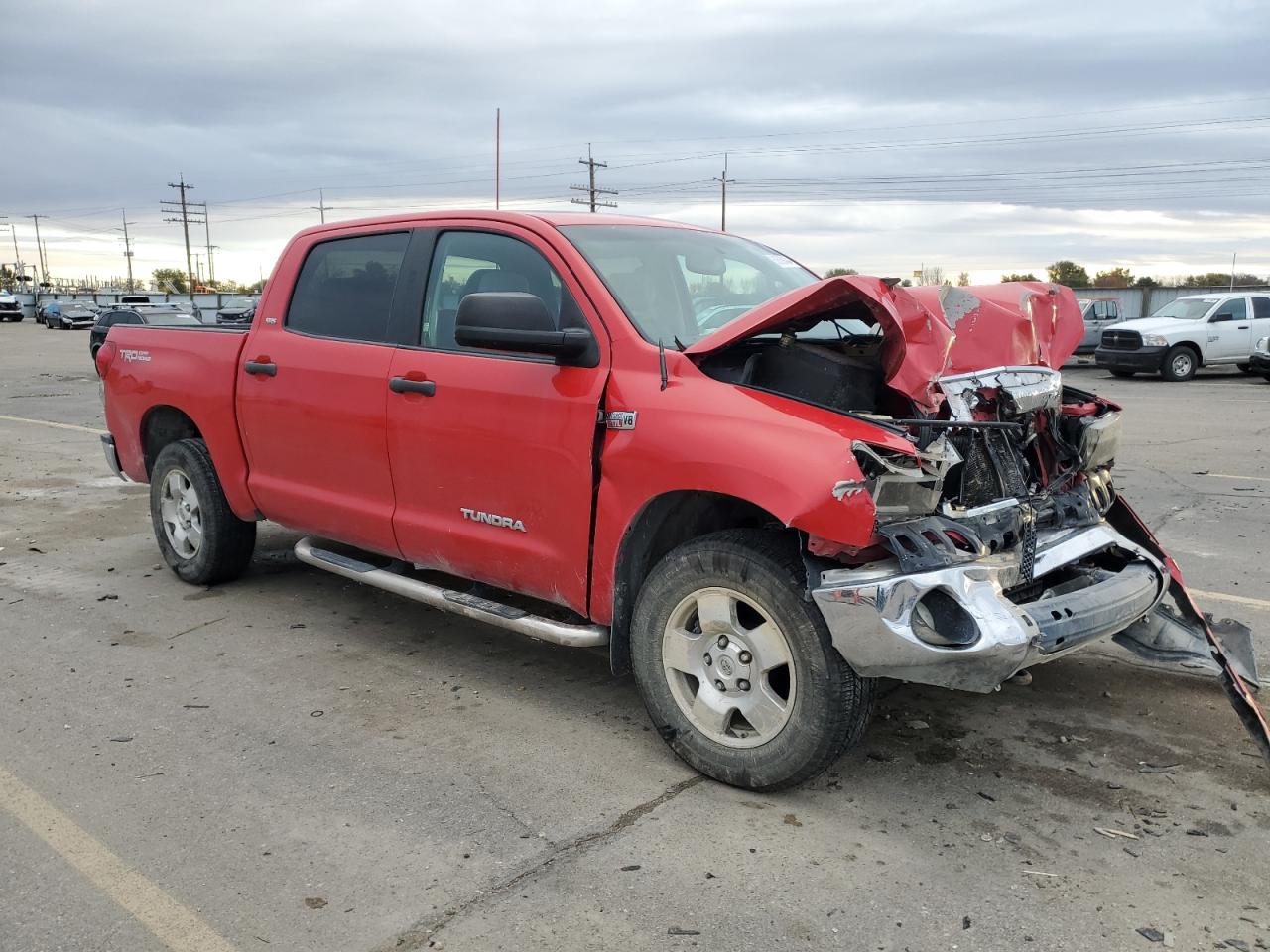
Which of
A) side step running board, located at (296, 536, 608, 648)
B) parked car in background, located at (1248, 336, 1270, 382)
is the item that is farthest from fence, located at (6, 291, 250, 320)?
side step running board, located at (296, 536, 608, 648)

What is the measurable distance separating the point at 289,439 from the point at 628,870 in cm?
288

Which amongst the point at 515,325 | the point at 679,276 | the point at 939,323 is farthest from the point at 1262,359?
the point at 515,325

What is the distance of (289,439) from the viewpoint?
199 inches

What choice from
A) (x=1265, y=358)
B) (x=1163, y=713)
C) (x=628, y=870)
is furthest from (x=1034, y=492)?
(x=1265, y=358)

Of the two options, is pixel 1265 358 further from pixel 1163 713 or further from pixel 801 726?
pixel 801 726

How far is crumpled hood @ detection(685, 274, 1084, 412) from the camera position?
342 centimetres

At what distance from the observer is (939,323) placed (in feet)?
11.5

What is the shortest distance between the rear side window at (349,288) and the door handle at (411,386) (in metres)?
0.32

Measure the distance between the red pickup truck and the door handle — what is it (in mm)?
14

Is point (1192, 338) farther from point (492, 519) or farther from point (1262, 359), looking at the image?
point (492, 519)

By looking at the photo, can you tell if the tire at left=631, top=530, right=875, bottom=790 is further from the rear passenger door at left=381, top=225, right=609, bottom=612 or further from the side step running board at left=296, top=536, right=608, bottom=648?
the rear passenger door at left=381, top=225, right=609, bottom=612

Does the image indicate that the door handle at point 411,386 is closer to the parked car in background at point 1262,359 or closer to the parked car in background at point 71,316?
the parked car in background at point 1262,359

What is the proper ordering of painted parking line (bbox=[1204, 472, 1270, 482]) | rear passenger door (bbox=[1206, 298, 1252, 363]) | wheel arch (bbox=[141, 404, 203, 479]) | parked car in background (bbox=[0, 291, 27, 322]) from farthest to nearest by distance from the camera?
parked car in background (bbox=[0, 291, 27, 322]) → rear passenger door (bbox=[1206, 298, 1252, 363]) → painted parking line (bbox=[1204, 472, 1270, 482]) → wheel arch (bbox=[141, 404, 203, 479])

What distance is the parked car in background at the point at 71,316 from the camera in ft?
168
